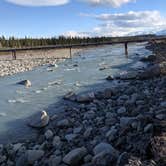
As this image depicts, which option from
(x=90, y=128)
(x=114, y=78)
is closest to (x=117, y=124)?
(x=90, y=128)

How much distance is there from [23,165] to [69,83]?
47.6ft

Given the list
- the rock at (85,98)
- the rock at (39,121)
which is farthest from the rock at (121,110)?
the rock at (85,98)

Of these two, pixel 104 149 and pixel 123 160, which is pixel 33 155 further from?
pixel 123 160

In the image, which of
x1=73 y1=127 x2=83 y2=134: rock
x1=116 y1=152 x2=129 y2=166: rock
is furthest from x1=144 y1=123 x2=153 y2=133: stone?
x1=73 y1=127 x2=83 y2=134: rock

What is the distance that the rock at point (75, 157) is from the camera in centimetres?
826

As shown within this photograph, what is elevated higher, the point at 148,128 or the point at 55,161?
the point at 148,128

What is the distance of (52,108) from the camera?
15.2m

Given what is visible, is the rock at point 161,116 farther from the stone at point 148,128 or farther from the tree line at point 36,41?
the tree line at point 36,41

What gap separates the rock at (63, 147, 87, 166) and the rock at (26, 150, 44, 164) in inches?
37.1

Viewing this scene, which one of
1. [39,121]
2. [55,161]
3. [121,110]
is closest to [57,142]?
[55,161]

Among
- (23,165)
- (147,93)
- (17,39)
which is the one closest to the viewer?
(23,165)

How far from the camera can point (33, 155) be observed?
30.2 feet

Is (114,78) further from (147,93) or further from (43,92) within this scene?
(147,93)

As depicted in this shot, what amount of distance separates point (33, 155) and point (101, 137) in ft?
5.60
